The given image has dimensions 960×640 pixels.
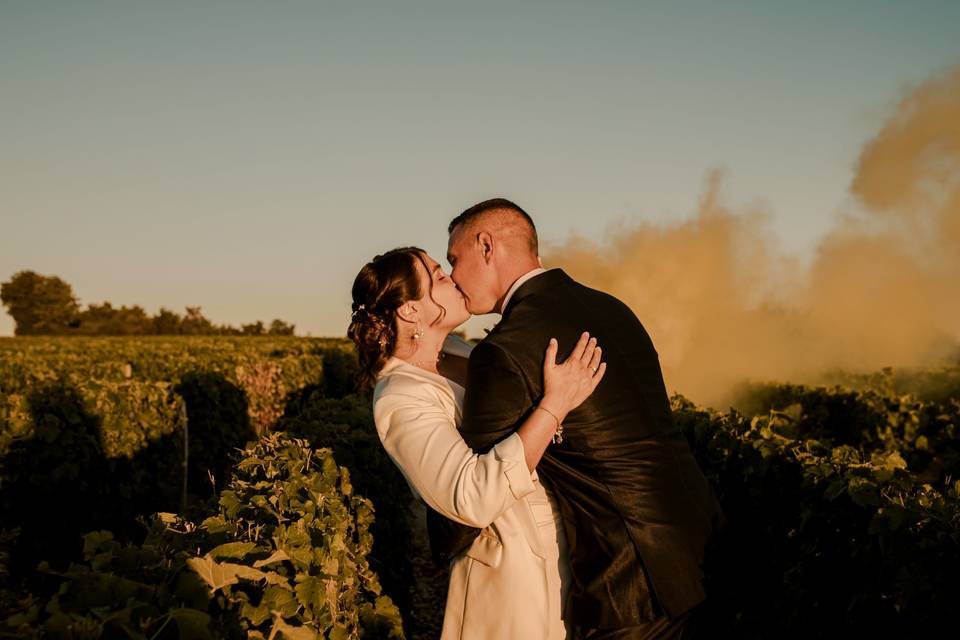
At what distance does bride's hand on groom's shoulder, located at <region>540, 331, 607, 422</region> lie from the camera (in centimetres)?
282

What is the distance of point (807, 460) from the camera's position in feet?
17.8

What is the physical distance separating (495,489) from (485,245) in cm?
125

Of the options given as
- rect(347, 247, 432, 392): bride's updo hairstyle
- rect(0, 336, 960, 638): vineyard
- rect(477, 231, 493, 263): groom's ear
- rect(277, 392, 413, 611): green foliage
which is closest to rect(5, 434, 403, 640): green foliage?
rect(0, 336, 960, 638): vineyard

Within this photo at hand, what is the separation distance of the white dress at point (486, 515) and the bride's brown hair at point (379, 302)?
68cm

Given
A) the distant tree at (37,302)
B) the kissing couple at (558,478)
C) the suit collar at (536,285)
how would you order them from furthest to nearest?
the distant tree at (37,302) < the suit collar at (536,285) < the kissing couple at (558,478)

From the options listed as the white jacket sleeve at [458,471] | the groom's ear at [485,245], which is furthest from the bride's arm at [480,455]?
the groom's ear at [485,245]

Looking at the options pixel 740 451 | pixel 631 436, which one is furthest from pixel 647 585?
pixel 740 451

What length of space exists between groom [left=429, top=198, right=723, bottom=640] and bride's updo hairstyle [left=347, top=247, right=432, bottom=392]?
1.00 metres

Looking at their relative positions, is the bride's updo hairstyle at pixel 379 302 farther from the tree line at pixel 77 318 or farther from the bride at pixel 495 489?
the tree line at pixel 77 318

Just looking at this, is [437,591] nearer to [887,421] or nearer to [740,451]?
[740,451]

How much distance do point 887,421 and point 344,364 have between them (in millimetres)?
18069

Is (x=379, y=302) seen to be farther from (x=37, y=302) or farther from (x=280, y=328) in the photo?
(x=37, y=302)

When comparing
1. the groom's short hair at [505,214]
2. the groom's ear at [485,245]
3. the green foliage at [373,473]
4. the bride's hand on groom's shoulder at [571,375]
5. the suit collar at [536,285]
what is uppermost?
the groom's short hair at [505,214]

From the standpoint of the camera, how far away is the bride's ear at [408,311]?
4.02m
